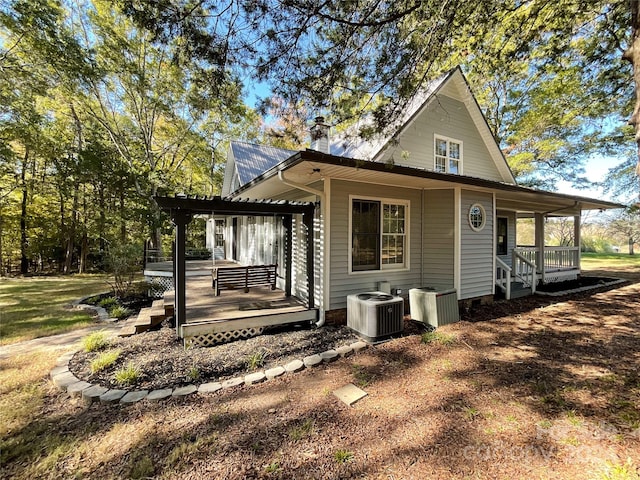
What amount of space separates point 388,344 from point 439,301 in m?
1.59

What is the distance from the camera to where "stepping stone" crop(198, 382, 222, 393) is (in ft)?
10.8

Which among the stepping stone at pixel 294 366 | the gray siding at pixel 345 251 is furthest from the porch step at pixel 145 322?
the gray siding at pixel 345 251

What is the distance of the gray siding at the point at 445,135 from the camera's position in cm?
715

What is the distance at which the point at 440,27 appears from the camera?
4016mm

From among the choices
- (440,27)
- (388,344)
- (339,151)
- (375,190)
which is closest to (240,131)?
(339,151)

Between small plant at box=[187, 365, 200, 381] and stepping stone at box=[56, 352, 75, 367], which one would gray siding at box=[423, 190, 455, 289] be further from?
stepping stone at box=[56, 352, 75, 367]

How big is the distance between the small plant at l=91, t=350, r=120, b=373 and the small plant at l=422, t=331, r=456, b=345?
15.7 ft

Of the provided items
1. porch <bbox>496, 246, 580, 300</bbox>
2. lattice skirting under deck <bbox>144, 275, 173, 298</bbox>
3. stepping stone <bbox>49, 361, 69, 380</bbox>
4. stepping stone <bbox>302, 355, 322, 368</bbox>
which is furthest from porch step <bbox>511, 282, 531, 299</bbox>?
lattice skirting under deck <bbox>144, 275, 173, 298</bbox>

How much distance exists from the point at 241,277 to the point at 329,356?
3.11 m

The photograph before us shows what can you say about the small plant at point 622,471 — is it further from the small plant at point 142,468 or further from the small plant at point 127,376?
the small plant at point 127,376

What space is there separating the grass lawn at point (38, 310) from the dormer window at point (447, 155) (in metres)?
9.74

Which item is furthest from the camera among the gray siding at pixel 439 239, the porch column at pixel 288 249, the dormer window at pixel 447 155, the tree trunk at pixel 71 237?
the tree trunk at pixel 71 237

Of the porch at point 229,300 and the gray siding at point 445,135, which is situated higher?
the gray siding at point 445,135

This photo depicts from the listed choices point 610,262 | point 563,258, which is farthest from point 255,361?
point 610,262
